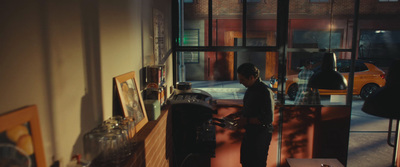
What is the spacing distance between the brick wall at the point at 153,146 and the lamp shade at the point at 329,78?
59.5 inches

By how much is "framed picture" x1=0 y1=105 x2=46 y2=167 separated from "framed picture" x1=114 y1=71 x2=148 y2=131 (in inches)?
37.1

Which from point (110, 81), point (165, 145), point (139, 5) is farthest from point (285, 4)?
point (110, 81)

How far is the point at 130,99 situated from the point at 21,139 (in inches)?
48.8

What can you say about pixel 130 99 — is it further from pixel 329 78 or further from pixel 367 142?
pixel 367 142

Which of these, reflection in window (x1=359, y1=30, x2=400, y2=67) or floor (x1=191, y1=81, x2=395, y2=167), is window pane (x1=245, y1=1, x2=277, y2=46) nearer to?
reflection in window (x1=359, y1=30, x2=400, y2=67)

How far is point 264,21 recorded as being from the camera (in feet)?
39.7

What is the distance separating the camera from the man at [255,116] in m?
3.32

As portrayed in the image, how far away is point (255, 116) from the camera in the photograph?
3.40m

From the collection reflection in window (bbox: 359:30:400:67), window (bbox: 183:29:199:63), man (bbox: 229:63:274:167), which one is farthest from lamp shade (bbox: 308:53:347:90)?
reflection in window (bbox: 359:30:400:67)

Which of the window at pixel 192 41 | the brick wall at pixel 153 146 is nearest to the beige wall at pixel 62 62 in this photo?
the brick wall at pixel 153 146

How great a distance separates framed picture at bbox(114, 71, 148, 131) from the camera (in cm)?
217

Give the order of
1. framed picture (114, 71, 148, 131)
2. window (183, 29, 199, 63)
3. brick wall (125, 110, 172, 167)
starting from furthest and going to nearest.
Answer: window (183, 29, 199, 63), framed picture (114, 71, 148, 131), brick wall (125, 110, 172, 167)

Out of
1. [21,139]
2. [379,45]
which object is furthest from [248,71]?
[379,45]

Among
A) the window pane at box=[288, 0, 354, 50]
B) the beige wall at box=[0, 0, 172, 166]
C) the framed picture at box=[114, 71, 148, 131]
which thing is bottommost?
the framed picture at box=[114, 71, 148, 131]
